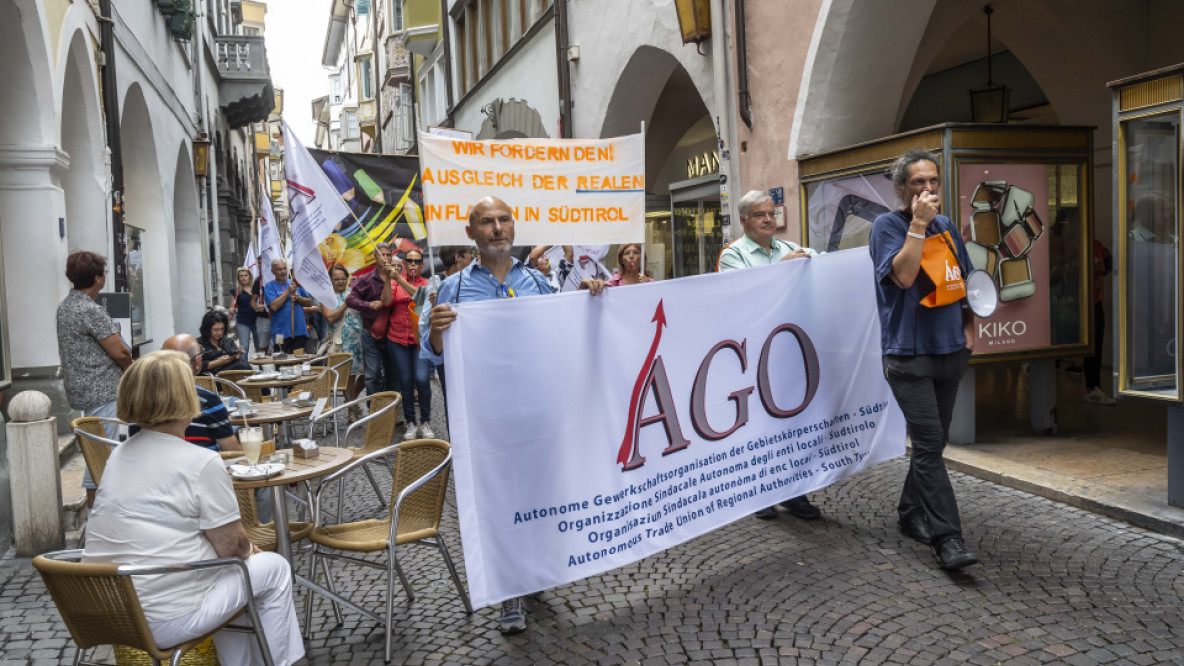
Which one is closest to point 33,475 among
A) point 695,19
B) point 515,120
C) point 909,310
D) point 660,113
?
point 909,310

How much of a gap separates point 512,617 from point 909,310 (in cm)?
243

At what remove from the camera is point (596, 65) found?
14.9 m

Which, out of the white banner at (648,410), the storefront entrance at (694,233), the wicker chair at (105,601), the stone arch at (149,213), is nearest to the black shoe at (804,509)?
the white banner at (648,410)

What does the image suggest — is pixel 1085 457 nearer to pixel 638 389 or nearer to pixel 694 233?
pixel 638 389

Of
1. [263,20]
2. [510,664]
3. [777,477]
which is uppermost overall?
[263,20]

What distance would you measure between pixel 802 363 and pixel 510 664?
7.80ft

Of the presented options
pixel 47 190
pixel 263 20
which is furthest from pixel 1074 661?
pixel 263 20

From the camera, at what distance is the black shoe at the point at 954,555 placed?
4.39 metres

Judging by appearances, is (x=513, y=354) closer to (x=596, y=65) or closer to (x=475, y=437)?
(x=475, y=437)

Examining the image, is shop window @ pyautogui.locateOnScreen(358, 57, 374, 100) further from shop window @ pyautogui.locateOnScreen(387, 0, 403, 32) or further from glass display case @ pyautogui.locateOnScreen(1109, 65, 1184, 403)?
glass display case @ pyautogui.locateOnScreen(1109, 65, 1184, 403)

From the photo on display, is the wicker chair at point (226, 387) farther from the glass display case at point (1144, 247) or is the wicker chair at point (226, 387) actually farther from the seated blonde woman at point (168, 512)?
the glass display case at point (1144, 247)

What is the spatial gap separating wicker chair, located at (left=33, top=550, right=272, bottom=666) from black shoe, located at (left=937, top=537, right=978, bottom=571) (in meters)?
3.18

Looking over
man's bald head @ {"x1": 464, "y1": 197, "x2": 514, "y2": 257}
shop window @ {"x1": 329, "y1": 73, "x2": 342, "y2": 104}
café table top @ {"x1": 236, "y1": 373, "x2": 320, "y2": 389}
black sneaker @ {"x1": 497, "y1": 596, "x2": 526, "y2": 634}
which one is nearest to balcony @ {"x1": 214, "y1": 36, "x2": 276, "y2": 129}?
café table top @ {"x1": 236, "y1": 373, "x2": 320, "y2": 389}

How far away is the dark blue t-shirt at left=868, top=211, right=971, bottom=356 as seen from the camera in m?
4.61
